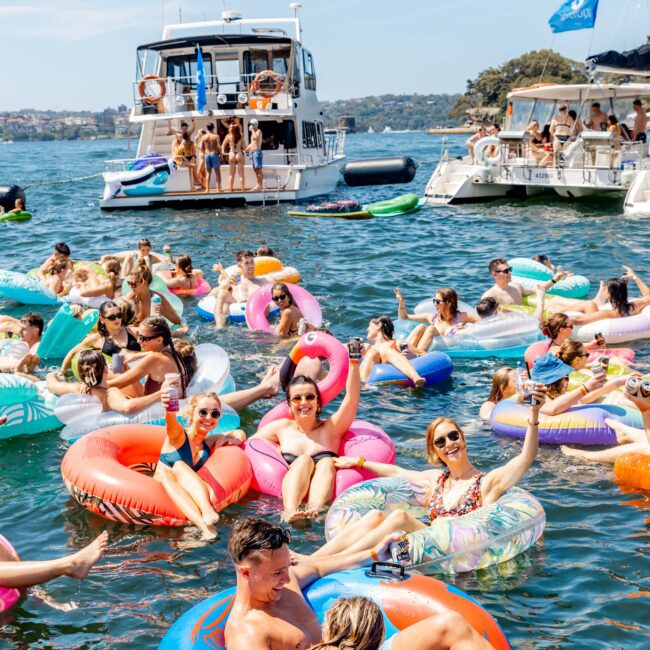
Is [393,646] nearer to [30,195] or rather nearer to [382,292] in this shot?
[382,292]

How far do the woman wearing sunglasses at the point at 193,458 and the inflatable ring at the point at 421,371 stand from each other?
2.82 metres

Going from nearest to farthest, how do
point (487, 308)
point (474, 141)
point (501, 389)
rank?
point (501, 389) < point (487, 308) < point (474, 141)

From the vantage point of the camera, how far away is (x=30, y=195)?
3102 centimetres

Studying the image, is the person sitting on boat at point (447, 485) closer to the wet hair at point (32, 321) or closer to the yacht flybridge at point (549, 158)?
the wet hair at point (32, 321)

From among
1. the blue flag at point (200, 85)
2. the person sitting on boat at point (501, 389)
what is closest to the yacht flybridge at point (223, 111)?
the blue flag at point (200, 85)

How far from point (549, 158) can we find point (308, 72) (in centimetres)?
854

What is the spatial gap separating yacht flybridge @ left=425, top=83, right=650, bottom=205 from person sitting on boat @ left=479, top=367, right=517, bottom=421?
1428 centimetres

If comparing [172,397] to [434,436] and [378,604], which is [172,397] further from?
[378,604]

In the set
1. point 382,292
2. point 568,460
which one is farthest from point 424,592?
point 382,292

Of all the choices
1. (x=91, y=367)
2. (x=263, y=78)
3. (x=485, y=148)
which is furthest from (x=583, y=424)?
(x=263, y=78)

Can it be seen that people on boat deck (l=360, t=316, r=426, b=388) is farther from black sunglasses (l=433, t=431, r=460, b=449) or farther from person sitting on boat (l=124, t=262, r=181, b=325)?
black sunglasses (l=433, t=431, r=460, b=449)

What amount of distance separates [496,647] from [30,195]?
96.2 ft

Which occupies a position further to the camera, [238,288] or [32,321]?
[238,288]

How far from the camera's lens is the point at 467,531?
5574mm
